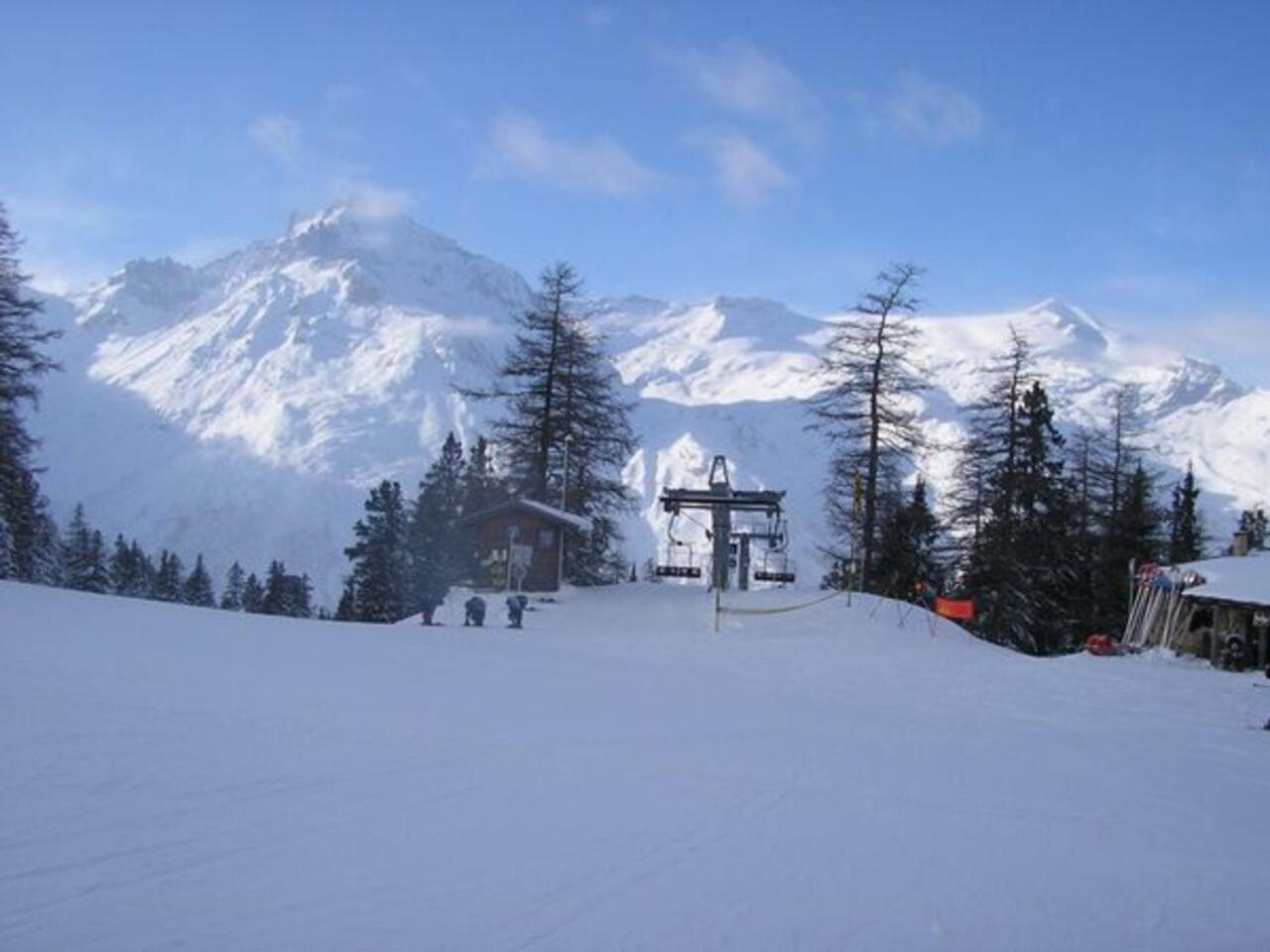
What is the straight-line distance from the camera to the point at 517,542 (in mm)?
31312

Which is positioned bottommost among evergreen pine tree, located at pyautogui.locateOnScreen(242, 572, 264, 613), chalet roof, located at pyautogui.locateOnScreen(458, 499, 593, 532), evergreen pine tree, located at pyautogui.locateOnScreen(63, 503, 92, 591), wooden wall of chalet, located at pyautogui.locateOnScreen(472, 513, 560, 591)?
evergreen pine tree, located at pyautogui.locateOnScreen(242, 572, 264, 613)

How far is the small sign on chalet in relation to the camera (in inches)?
1229

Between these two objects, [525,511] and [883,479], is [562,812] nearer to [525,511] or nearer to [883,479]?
[525,511]

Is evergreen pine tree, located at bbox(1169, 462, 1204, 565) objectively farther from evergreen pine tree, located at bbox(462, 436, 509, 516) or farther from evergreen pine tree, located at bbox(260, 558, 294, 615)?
evergreen pine tree, located at bbox(260, 558, 294, 615)

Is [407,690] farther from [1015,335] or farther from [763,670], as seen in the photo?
[1015,335]

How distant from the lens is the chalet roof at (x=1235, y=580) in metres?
25.8

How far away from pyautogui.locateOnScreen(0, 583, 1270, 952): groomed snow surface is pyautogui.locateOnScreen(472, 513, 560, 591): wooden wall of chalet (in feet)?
51.3

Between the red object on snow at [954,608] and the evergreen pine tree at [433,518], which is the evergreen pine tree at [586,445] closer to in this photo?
the evergreen pine tree at [433,518]

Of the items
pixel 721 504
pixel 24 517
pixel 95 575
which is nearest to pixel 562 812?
pixel 721 504

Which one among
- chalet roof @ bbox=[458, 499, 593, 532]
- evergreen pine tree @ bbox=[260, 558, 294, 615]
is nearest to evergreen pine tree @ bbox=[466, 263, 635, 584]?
chalet roof @ bbox=[458, 499, 593, 532]

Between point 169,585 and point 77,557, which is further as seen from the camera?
point 169,585

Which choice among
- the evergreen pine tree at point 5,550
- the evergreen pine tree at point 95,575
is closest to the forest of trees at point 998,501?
the evergreen pine tree at point 5,550

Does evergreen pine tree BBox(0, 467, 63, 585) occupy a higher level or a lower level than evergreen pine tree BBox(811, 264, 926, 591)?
lower

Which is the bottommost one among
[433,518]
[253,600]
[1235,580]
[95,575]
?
[253,600]
